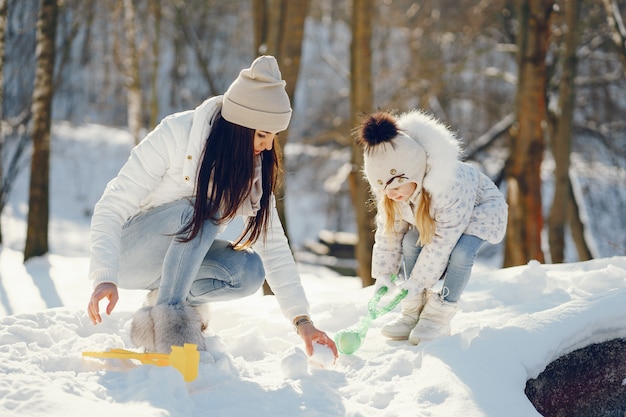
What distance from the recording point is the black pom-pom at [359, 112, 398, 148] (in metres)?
2.59

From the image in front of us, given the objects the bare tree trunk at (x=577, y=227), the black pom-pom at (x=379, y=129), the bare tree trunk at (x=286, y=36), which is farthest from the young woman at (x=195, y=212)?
the bare tree trunk at (x=577, y=227)

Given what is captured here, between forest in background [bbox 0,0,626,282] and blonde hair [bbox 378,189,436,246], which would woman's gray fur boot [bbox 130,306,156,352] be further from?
forest in background [bbox 0,0,626,282]

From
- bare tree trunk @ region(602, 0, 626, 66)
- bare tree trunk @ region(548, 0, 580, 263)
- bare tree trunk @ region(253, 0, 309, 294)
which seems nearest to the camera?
bare tree trunk @ region(253, 0, 309, 294)

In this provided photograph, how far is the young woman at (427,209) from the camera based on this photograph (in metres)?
2.61

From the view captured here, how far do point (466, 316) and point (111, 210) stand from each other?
61.0 inches

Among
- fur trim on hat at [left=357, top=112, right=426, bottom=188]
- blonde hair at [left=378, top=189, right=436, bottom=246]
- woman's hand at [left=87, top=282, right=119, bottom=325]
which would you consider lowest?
woman's hand at [left=87, top=282, right=119, bottom=325]

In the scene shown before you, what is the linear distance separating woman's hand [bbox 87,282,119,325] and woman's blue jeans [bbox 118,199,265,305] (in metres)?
0.24

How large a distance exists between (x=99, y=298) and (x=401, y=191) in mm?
1129

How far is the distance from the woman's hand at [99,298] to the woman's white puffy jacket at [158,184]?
32 mm

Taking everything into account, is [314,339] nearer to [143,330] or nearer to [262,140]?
[143,330]

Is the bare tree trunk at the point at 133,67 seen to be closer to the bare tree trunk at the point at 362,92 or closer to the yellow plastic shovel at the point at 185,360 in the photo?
the bare tree trunk at the point at 362,92

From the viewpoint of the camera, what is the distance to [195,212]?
245 centimetres

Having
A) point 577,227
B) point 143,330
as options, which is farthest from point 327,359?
point 577,227

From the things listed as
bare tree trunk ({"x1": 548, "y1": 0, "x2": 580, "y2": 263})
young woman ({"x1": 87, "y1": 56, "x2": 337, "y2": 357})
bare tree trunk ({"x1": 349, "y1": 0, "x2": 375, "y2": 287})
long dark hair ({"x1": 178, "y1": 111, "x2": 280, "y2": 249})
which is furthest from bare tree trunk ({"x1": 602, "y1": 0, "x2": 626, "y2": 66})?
long dark hair ({"x1": 178, "y1": 111, "x2": 280, "y2": 249})
